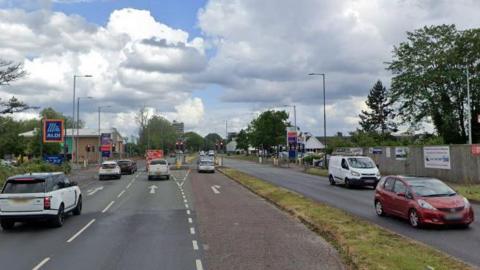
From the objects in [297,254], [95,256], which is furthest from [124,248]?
[297,254]

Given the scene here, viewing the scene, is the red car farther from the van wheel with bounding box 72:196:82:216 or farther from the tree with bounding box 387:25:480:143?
the tree with bounding box 387:25:480:143

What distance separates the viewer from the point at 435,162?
35969mm

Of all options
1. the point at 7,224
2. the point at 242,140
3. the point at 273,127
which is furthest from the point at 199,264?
the point at 242,140

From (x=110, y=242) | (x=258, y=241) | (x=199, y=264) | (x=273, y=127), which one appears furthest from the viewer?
(x=273, y=127)

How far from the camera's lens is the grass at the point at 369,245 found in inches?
400

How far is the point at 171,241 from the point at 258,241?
2.18 metres

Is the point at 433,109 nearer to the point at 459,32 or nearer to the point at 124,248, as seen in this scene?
the point at 459,32

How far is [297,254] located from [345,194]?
56.2 ft

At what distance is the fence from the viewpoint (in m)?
32.0

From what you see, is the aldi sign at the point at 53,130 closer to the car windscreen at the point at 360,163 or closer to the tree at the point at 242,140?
the car windscreen at the point at 360,163

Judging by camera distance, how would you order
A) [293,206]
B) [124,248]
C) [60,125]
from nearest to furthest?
[124,248]
[293,206]
[60,125]

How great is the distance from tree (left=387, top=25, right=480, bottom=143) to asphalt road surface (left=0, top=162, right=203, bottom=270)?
151ft

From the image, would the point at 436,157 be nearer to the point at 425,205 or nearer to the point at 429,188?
the point at 429,188

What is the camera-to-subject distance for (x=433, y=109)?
62.3 metres
